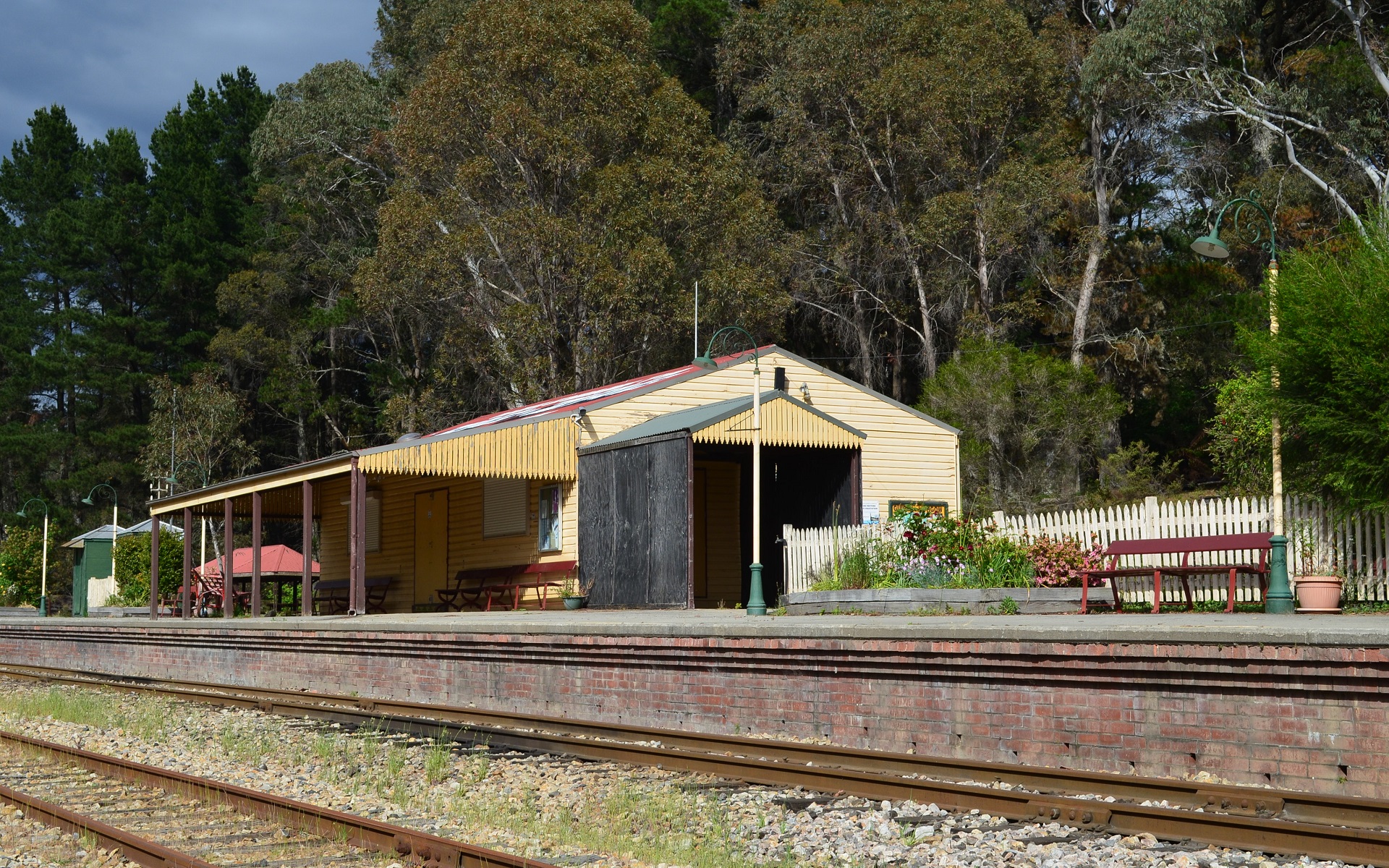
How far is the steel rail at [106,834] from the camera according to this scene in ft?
22.0

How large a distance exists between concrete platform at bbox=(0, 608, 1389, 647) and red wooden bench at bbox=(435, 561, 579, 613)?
4748 mm

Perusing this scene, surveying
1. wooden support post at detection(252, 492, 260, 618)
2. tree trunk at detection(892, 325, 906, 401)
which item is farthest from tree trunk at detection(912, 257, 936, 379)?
wooden support post at detection(252, 492, 260, 618)

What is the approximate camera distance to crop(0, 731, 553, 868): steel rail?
651 centimetres

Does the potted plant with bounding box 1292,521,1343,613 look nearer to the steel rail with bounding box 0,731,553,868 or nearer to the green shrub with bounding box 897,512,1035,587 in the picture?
the green shrub with bounding box 897,512,1035,587

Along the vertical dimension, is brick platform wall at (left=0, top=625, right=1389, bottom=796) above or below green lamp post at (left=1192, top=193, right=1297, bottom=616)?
below

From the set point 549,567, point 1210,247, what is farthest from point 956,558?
point 549,567

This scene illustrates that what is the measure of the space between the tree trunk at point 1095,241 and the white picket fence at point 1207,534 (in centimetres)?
1967

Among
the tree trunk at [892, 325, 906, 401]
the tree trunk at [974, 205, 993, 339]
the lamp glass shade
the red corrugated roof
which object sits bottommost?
the red corrugated roof

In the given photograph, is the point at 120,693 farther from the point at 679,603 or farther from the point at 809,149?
the point at 809,149

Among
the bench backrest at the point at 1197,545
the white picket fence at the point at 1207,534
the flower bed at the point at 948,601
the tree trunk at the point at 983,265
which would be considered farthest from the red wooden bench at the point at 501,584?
the tree trunk at the point at 983,265

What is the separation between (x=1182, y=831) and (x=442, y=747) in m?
5.92

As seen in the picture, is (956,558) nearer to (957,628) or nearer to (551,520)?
(957,628)

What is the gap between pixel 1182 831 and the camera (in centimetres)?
672

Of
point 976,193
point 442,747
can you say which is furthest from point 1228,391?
point 442,747
